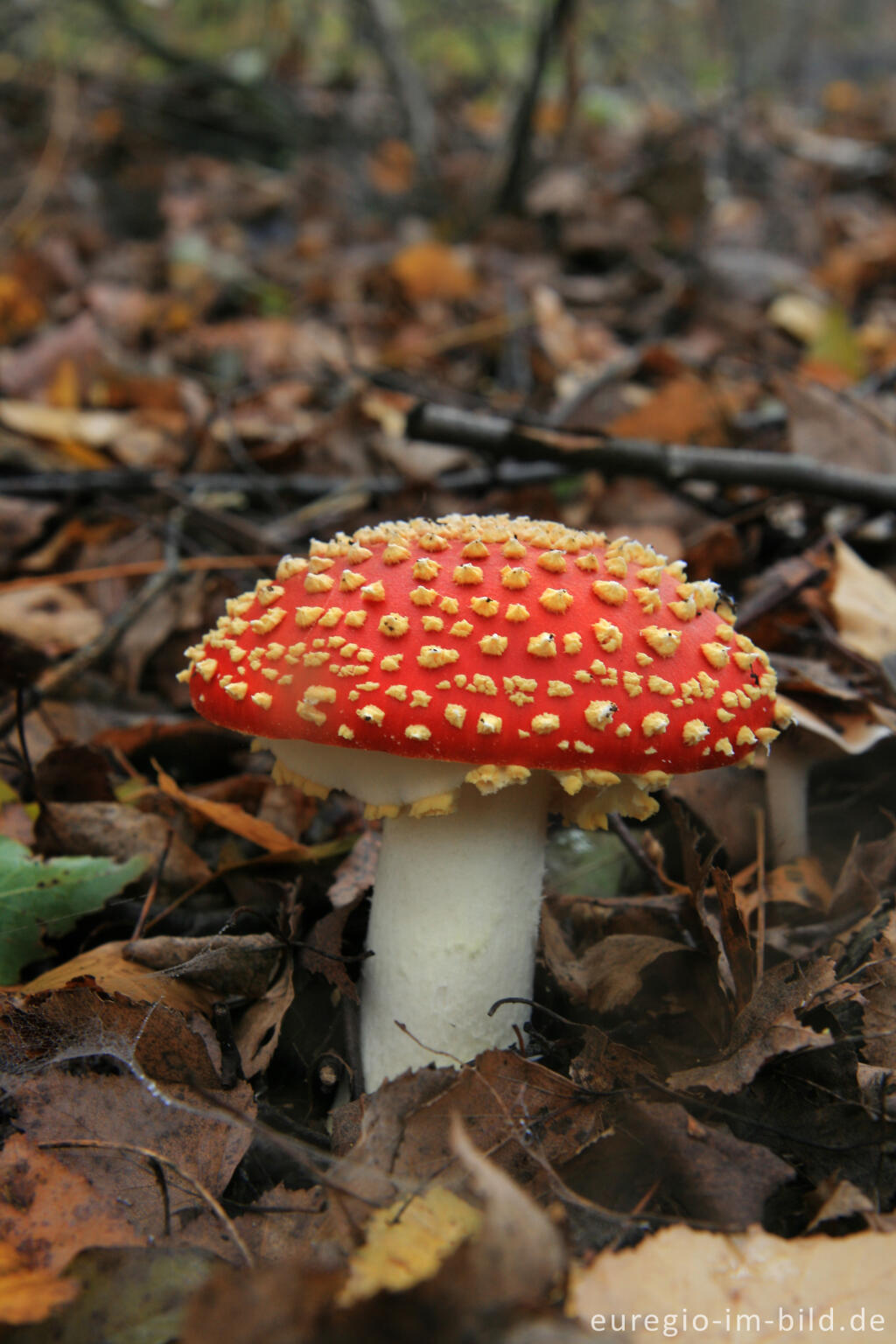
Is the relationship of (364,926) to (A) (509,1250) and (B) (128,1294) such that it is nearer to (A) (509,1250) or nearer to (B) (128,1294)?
(B) (128,1294)

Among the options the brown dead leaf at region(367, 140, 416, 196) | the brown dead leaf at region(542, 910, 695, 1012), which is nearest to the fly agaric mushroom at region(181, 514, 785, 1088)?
the brown dead leaf at region(542, 910, 695, 1012)

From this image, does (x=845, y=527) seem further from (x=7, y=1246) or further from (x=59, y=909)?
(x=7, y=1246)

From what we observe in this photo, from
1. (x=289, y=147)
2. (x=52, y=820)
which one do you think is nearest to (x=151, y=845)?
(x=52, y=820)

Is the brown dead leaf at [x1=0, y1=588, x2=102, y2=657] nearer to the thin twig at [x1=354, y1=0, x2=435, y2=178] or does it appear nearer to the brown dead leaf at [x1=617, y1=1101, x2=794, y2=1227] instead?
the brown dead leaf at [x1=617, y1=1101, x2=794, y2=1227]

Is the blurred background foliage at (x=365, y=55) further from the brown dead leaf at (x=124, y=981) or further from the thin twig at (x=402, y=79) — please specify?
the brown dead leaf at (x=124, y=981)

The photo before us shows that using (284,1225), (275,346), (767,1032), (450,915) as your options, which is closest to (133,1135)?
(284,1225)

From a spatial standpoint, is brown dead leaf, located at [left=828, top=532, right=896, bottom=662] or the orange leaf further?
brown dead leaf, located at [left=828, top=532, right=896, bottom=662]

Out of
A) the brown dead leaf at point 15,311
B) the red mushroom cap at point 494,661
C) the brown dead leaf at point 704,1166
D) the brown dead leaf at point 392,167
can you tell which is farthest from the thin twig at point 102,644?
the brown dead leaf at point 392,167
